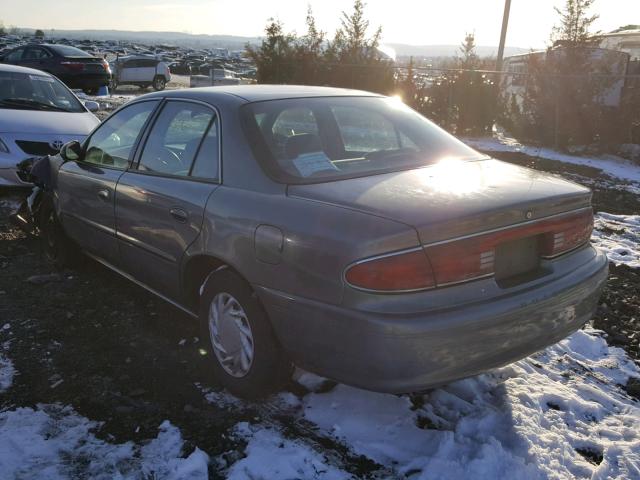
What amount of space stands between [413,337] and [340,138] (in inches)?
65.9

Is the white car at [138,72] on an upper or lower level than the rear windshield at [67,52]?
lower

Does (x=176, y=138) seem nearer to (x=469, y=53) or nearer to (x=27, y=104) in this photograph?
(x=27, y=104)

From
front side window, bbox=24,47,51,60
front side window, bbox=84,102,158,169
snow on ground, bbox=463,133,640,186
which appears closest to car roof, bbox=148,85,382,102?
front side window, bbox=84,102,158,169

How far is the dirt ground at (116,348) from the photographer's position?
2.99 m

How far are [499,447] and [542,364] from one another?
1.08 m

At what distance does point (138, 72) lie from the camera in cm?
2752

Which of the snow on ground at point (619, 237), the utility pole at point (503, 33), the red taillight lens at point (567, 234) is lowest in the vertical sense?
the snow on ground at point (619, 237)

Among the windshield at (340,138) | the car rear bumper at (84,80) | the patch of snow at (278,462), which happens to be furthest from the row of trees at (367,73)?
the patch of snow at (278,462)

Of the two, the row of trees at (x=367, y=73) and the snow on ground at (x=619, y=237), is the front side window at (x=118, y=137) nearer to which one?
the snow on ground at (x=619, y=237)

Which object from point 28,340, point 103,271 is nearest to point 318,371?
point 28,340

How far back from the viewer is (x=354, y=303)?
93.9 inches

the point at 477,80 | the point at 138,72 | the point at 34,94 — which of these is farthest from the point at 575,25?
the point at 138,72

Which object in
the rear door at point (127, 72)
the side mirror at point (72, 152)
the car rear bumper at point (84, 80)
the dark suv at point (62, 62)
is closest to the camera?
the side mirror at point (72, 152)

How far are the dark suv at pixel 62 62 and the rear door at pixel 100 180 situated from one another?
16.7 metres
